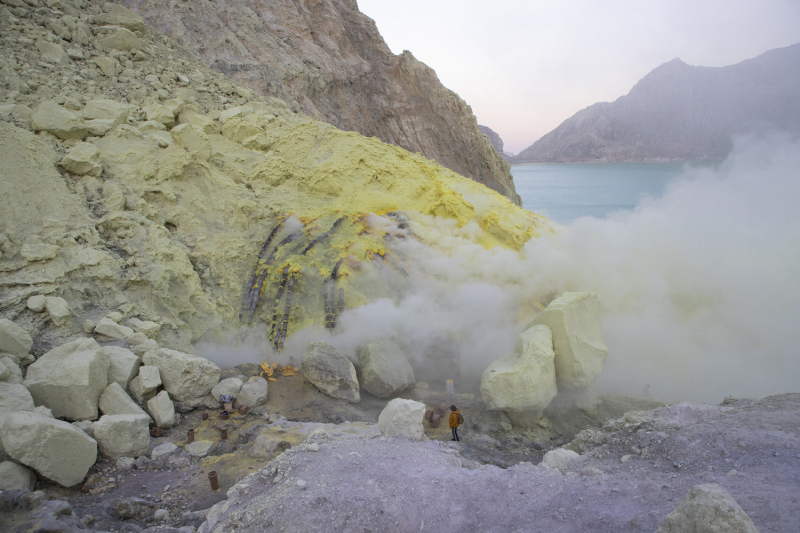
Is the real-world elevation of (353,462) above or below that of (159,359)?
below

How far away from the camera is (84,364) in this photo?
4.36 metres

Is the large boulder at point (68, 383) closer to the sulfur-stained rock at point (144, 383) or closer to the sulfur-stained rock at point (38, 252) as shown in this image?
the sulfur-stained rock at point (144, 383)

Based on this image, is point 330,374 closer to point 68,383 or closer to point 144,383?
point 144,383

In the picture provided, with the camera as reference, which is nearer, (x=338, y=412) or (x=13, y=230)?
(x=13, y=230)

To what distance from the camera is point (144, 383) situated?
15.8 feet

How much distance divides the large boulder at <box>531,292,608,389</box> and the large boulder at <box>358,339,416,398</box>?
2205mm

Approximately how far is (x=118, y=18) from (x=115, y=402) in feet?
28.8

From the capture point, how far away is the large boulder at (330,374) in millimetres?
6133

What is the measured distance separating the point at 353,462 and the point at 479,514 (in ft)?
4.09

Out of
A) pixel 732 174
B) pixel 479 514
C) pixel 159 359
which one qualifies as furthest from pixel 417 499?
pixel 732 174

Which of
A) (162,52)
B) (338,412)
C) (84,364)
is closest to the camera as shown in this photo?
(84,364)

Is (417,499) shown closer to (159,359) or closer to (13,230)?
(159,359)

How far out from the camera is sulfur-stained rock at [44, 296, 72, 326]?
496 centimetres

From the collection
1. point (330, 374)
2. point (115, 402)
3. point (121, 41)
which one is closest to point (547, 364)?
point (330, 374)
